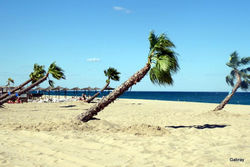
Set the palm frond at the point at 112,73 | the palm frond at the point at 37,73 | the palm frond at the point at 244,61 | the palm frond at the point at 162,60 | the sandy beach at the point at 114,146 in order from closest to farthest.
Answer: the sandy beach at the point at 114,146, the palm frond at the point at 162,60, the palm frond at the point at 244,61, the palm frond at the point at 37,73, the palm frond at the point at 112,73

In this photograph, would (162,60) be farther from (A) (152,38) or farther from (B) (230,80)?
(B) (230,80)

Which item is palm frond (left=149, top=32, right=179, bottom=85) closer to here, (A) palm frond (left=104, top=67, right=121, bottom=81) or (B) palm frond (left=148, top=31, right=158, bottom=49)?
(B) palm frond (left=148, top=31, right=158, bottom=49)

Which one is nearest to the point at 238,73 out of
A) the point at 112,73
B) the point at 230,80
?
the point at 230,80

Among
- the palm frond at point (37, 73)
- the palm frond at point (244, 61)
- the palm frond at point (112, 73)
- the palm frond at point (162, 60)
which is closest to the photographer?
the palm frond at point (162, 60)

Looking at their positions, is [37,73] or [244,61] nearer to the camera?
[244,61]

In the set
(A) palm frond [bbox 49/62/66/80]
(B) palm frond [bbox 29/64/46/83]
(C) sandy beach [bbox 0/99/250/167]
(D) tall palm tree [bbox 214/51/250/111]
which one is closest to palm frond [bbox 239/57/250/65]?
(D) tall palm tree [bbox 214/51/250/111]

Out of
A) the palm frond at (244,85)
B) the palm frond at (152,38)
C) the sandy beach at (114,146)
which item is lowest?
the sandy beach at (114,146)

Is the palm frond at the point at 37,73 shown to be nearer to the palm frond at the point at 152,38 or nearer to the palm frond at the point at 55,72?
the palm frond at the point at 55,72

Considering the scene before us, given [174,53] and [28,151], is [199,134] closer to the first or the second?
[174,53]

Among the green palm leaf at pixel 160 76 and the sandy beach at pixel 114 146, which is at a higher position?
the green palm leaf at pixel 160 76

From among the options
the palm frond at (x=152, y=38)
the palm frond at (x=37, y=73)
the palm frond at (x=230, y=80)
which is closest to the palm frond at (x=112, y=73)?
the palm frond at (x=37, y=73)

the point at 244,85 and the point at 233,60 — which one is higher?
the point at 233,60

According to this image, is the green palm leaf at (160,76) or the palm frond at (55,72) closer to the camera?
the green palm leaf at (160,76)

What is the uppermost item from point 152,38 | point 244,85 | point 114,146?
point 152,38
